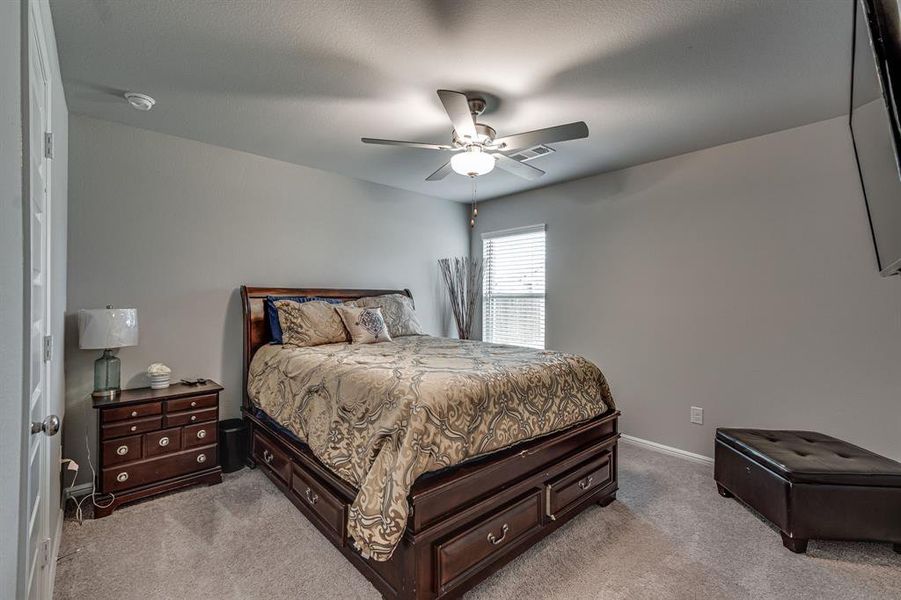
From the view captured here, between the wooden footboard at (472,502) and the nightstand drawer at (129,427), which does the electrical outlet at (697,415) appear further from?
the nightstand drawer at (129,427)

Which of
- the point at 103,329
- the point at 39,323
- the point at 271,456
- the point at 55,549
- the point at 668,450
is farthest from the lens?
the point at 668,450

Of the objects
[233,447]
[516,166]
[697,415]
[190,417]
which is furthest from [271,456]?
[697,415]

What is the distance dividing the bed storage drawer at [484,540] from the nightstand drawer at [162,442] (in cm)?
209

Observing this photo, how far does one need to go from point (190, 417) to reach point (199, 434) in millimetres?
140

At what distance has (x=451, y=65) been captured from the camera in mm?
2162

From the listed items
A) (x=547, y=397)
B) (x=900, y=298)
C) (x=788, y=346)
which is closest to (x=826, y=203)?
(x=900, y=298)

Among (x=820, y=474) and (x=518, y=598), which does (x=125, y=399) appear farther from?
(x=820, y=474)

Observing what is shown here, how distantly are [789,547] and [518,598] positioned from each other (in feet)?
5.07

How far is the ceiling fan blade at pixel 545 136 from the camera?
2268 millimetres

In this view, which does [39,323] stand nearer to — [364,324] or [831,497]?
[364,324]

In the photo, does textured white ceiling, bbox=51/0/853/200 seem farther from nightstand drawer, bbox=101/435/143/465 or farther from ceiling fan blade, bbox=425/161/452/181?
nightstand drawer, bbox=101/435/143/465

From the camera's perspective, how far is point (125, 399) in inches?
102

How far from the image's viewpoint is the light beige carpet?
1.86 m

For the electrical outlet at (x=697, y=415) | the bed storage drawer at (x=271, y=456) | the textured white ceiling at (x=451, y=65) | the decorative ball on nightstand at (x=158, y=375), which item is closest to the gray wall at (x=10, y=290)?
the textured white ceiling at (x=451, y=65)
